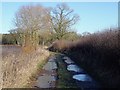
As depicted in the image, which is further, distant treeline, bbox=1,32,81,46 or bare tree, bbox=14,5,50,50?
distant treeline, bbox=1,32,81,46

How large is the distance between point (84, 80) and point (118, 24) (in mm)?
3314

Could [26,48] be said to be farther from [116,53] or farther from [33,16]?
[33,16]

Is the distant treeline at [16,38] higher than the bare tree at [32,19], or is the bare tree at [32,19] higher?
the bare tree at [32,19]

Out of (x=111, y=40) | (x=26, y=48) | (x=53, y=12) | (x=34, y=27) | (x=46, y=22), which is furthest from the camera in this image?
(x=53, y=12)

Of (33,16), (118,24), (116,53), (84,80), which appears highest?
(33,16)

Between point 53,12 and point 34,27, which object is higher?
point 53,12

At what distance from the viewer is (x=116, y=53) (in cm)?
1170

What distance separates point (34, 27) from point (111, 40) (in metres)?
28.2

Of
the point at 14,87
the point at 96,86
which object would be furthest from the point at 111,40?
the point at 14,87

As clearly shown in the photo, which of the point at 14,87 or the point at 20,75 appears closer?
the point at 14,87

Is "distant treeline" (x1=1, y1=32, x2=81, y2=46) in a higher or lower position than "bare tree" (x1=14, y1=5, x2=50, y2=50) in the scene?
lower

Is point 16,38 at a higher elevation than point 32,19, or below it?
below

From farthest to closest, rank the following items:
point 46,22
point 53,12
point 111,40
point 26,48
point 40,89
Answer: point 53,12, point 46,22, point 26,48, point 111,40, point 40,89

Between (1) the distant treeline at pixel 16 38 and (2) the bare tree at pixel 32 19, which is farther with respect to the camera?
(1) the distant treeline at pixel 16 38
